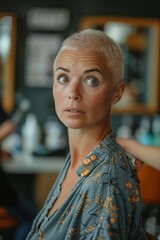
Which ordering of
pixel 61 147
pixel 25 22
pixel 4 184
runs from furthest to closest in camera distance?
1. pixel 25 22
2. pixel 61 147
3. pixel 4 184

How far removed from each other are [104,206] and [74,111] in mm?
249

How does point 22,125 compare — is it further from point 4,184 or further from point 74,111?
point 74,111

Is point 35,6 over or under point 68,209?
over

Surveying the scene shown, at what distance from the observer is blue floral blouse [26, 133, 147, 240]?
105cm

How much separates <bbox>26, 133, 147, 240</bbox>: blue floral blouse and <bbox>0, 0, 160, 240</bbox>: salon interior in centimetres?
283

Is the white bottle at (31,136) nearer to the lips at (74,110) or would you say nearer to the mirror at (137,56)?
the mirror at (137,56)

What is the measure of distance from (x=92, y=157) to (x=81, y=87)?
18 centimetres

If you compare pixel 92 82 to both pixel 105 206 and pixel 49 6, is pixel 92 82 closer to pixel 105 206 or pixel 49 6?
pixel 105 206

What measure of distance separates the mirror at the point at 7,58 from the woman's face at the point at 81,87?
2.98 m

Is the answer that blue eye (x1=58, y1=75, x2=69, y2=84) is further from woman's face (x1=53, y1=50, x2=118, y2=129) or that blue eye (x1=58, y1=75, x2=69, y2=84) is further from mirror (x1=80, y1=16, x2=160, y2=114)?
mirror (x1=80, y1=16, x2=160, y2=114)

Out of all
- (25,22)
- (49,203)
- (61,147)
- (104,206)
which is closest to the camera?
(104,206)

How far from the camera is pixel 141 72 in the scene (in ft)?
13.8

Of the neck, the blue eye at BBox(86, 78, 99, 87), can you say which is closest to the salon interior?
the neck

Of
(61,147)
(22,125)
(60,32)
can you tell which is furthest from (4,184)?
(60,32)
